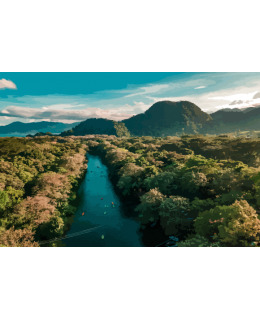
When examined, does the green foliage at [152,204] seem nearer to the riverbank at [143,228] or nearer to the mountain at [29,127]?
the riverbank at [143,228]

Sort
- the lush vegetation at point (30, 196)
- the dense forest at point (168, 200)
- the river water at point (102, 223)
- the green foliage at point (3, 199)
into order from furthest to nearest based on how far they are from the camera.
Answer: the river water at point (102, 223)
the green foliage at point (3, 199)
the lush vegetation at point (30, 196)
the dense forest at point (168, 200)

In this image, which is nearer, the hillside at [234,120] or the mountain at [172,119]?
the hillside at [234,120]

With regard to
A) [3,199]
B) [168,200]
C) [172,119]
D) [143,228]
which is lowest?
[143,228]

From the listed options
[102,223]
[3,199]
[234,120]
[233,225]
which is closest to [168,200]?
[233,225]

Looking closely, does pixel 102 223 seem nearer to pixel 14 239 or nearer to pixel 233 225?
pixel 14 239

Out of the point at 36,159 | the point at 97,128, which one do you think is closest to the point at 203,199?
the point at 36,159

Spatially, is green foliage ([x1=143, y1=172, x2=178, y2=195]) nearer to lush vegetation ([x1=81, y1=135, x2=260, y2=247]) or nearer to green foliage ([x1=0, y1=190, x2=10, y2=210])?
lush vegetation ([x1=81, y1=135, x2=260, y2=247])

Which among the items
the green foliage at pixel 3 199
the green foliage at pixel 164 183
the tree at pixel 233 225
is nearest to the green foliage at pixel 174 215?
the tree at pixel 233 225
